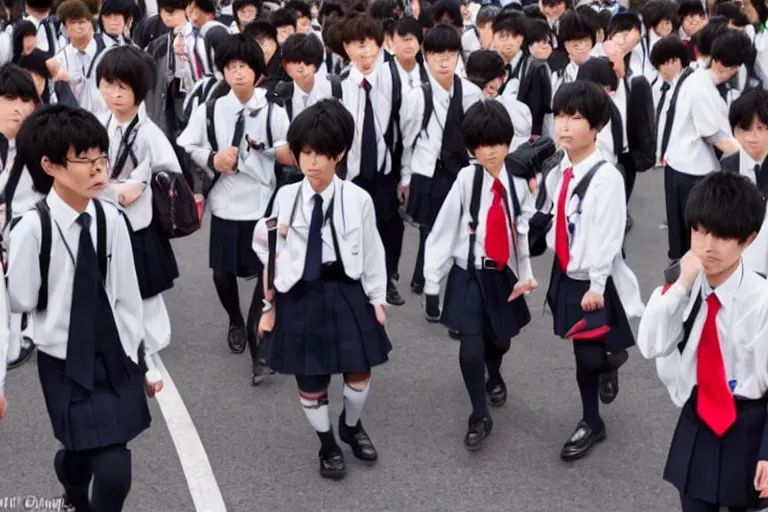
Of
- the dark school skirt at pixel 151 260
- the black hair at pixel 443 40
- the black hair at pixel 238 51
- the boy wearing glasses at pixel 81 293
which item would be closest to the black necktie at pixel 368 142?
the black hair at pixel 443 40

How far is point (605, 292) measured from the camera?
17.5ft

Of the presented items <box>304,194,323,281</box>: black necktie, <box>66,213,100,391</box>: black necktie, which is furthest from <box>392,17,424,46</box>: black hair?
<box>66,213,100,391</box>: black necktie

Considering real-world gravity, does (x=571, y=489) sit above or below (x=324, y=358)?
below

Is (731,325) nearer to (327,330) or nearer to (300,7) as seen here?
(327,330)

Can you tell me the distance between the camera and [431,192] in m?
7.42

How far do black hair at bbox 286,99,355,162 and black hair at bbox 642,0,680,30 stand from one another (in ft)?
21.0

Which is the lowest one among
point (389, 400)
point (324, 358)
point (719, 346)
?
point (389, 400)

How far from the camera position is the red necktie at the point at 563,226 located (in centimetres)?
533

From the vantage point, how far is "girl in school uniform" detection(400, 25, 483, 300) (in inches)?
288

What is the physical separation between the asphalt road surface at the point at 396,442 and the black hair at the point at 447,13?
12.6 feet

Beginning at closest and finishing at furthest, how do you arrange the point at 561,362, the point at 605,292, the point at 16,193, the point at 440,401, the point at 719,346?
the point at 719,346 → the point at 16,193 → the point at 605,292 → the point at 440,401 → the point at 561,362

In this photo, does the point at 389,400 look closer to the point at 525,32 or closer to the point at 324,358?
the point at 324,358

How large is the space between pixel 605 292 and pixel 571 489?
0.94 metres

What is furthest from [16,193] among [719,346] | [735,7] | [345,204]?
[735,7]
